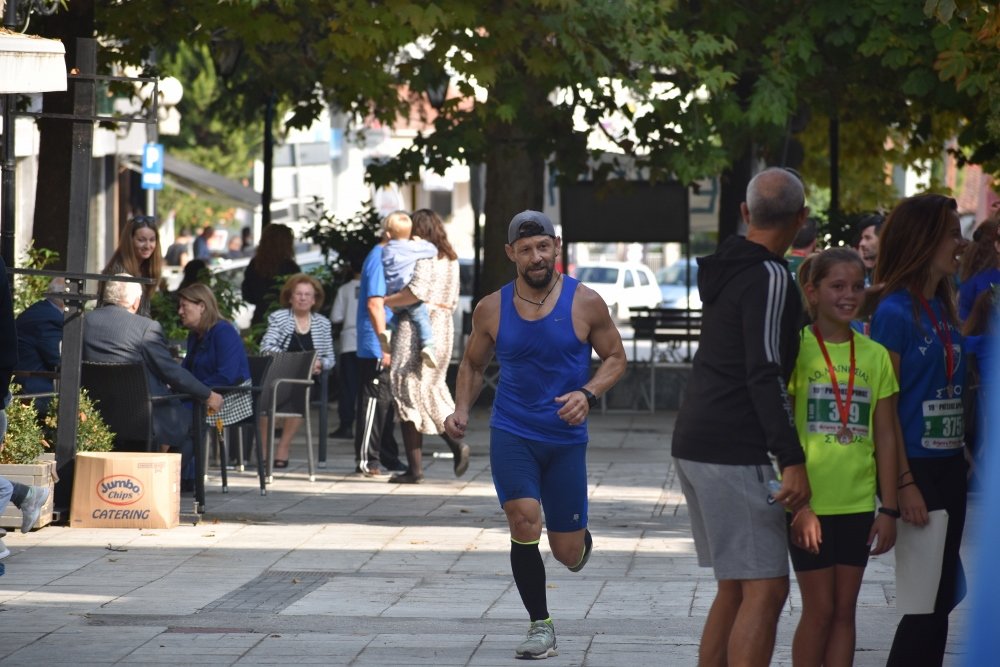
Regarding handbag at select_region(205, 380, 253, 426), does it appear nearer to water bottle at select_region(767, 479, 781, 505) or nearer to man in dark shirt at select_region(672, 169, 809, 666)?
man in dark shirt at select_region(672, 169, 809, 666)

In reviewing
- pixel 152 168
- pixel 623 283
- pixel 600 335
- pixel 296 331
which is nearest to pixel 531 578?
pixel 600 335

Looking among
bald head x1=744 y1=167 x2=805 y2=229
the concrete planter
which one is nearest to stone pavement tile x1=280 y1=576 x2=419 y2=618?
the concrete planter

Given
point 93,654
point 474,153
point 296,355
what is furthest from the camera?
point 474,153

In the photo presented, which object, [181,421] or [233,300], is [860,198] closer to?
[233,300]

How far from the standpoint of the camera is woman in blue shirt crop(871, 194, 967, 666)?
548 cm

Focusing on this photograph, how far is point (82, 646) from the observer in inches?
274

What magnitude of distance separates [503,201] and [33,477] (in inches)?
393

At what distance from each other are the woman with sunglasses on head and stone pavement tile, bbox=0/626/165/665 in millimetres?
5284

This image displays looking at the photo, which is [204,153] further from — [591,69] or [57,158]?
[57,158]

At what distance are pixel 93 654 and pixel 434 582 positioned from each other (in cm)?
225

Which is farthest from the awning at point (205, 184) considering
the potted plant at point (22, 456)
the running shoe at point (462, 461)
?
the potted plant at point (22, 456)

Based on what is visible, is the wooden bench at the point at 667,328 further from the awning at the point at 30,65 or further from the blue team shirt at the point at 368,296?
the awning at the point at 30,65

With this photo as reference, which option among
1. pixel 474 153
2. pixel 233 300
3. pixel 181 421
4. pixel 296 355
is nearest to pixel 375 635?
pixel 181 421

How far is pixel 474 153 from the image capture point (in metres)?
16.7
